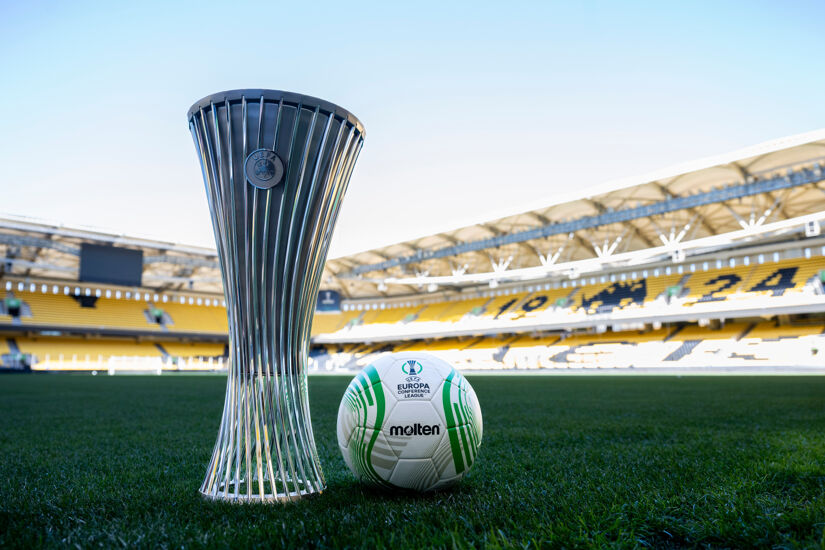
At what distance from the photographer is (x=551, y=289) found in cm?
3259

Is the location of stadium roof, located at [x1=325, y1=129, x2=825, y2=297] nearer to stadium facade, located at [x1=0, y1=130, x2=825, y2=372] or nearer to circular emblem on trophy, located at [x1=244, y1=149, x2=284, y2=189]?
stadium facade, located at [x1=0, y1=130, x2=825, y2=372]

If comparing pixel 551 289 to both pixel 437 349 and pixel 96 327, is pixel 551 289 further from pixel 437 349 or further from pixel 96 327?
pixel 96 327

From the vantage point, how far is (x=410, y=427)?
2238 mm

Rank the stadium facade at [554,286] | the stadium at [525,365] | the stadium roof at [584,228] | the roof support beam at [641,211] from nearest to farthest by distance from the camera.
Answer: the stadium at [525,365] < the roof support beam at [641,211] < the stadium roof at [584,228] < the stadium facade at [554,286]

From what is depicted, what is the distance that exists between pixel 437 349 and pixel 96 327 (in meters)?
20.2

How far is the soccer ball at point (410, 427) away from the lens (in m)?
2.24

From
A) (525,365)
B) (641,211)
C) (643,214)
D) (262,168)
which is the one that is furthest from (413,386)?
(525,365)

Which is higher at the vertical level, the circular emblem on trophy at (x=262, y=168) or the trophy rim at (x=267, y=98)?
the trophy rim at (x=267, y=98)

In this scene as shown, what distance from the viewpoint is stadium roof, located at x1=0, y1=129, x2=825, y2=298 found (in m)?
19.3

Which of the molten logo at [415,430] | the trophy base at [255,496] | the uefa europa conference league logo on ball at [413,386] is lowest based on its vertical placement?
the trophy base at [255,496]

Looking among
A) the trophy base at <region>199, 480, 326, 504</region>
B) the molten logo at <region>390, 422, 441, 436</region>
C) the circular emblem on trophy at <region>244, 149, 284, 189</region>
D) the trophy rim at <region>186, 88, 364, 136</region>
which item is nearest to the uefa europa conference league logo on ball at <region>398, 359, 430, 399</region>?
the molten logo at <region>390, 422, 441, 436</region>

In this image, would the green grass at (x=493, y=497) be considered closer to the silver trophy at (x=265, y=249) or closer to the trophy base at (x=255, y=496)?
the trophy base at (x=255, y=496)

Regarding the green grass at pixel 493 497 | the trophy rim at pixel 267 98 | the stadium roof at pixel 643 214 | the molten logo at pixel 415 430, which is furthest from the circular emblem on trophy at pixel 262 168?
the stadium roof at pixel 643 214

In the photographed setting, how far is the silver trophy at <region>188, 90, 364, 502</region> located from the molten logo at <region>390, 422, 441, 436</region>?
15.2 inches
